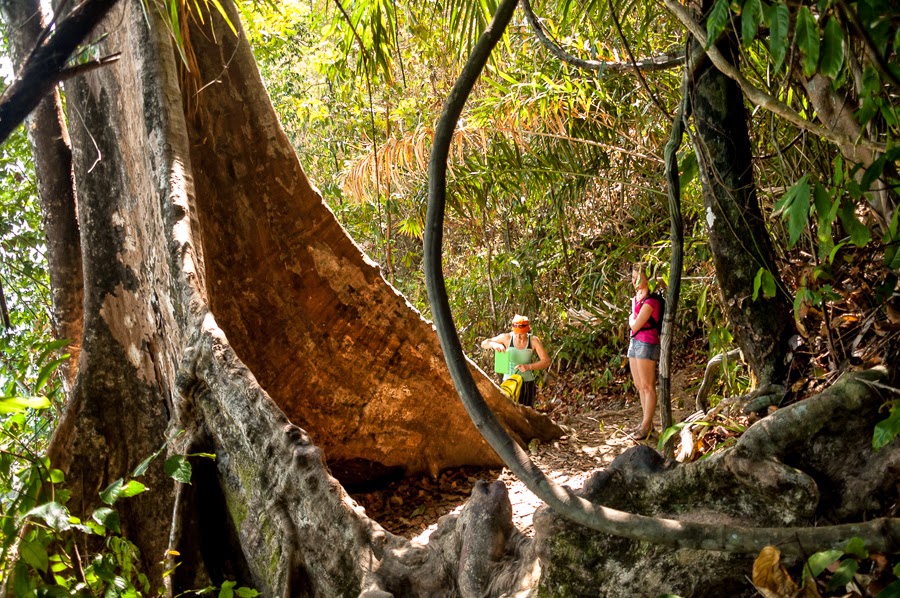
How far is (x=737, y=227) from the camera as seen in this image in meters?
2.60

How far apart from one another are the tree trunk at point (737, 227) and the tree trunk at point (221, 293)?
188cm

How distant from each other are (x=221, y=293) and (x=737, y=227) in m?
2.62

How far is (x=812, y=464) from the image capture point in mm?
2047

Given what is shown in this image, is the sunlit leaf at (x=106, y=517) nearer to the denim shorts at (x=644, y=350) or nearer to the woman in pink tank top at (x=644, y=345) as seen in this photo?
the woman in pink tank top at (x=644, y=345)

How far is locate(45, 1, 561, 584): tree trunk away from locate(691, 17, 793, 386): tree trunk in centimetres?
188

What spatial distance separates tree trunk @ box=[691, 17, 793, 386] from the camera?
8.43ft

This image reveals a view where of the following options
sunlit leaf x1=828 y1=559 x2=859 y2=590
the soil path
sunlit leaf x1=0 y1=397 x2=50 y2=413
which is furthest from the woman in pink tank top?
sunlit leaf x1=0 y1=397 x2=50 y2=413

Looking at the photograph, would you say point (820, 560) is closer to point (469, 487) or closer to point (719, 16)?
point (719, 16)

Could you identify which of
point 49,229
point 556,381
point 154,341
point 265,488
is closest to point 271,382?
point 154,341

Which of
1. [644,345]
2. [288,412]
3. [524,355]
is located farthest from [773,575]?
[524,355]

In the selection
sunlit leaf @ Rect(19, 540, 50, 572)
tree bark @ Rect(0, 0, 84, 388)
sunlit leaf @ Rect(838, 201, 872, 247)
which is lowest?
sunlit leaf @ Rect(19, 540, 50, 572)

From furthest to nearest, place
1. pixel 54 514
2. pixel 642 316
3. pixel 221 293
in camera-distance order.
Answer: pixel 642 316
pixel 221 293
pixel 54 514

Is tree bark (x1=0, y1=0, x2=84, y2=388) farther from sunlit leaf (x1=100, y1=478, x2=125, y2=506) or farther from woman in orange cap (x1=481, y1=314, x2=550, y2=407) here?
woman in orange cap (x1=481, y1=314, x2=550, y2=407)

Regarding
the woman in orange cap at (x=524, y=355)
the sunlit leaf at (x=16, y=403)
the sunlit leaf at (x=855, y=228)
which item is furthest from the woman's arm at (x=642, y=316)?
the sunlit leaf at (x=16, y=403)
